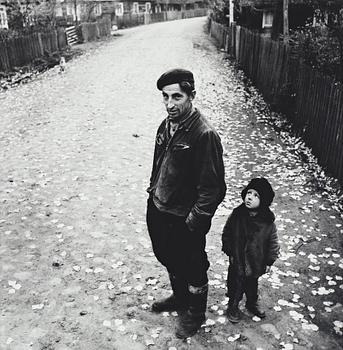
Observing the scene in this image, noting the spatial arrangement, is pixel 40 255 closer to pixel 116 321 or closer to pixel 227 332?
pixel 116 321

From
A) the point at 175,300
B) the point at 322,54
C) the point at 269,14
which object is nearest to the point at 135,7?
the point at 269,14

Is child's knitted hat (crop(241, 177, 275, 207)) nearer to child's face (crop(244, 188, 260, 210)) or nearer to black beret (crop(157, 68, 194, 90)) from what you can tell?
child's face (crop(244, 188, 260, 210))

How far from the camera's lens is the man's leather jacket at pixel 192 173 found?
350cm

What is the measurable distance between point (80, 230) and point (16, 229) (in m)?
0.94

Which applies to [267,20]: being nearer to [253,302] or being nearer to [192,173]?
[253,302]

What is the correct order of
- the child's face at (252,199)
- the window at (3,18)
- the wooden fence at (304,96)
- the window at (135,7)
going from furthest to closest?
1. the window at (135,7)
2. the window at (3,18)
3. the wooden fence at (304,96)
4. the child's face at (252,199)

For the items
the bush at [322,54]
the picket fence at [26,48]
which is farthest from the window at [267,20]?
the bush at [322,54]

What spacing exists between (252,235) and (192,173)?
2.68 feet

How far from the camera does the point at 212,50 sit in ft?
86.4

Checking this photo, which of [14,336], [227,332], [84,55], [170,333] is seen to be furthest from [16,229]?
[84,55]

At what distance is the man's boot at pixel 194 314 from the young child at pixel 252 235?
381mm

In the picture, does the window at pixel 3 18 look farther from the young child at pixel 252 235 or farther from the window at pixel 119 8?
the young child at pixel 252 235

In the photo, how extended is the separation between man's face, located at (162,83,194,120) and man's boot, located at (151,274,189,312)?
1.65 meters

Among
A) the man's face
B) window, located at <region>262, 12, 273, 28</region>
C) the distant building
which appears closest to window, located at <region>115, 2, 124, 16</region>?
the distant building
